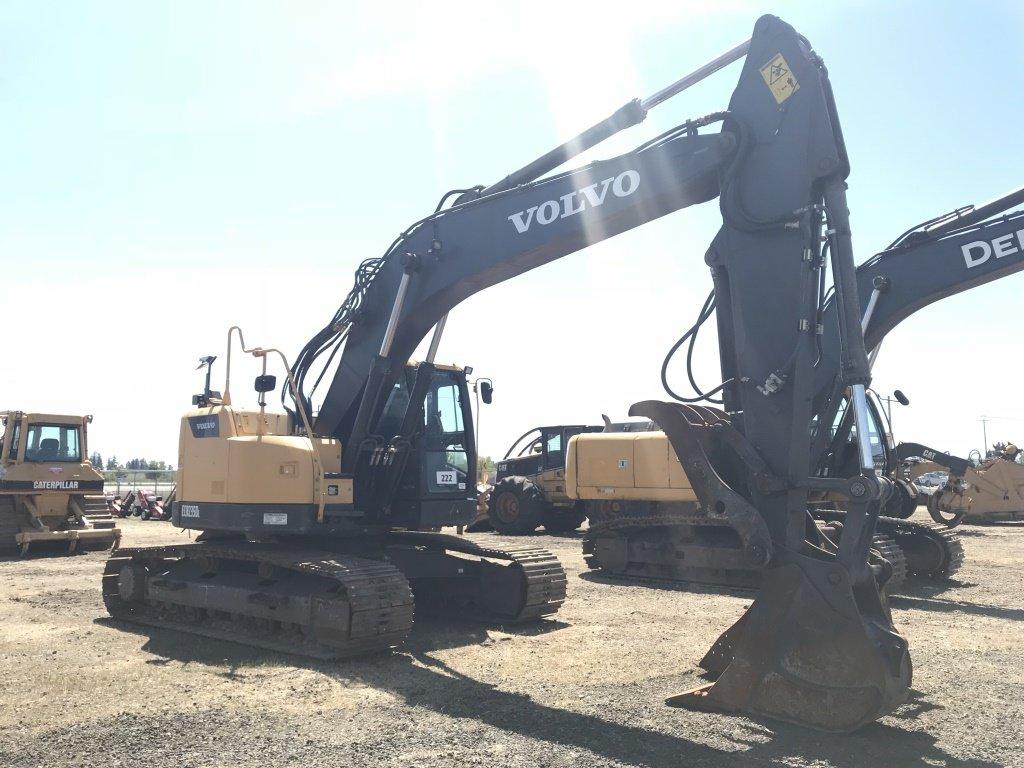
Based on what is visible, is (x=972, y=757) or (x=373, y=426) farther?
(x=373, y=426)

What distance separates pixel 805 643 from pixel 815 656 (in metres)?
0.09

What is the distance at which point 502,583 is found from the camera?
9.69 m

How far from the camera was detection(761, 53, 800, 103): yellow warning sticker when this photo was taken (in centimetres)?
668

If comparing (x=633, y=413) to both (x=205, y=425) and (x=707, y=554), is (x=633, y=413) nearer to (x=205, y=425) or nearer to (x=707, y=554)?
(x=205, y=425)

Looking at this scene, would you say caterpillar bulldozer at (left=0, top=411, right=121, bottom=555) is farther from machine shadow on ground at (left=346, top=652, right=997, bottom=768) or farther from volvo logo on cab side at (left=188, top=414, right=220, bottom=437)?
machine shadow on ground at (left=346, top=652, right=997, bottom=768)

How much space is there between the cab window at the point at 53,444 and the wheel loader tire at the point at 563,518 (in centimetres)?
1039

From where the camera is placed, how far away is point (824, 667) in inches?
218

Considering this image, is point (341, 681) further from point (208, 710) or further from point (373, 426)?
point (373, 426)

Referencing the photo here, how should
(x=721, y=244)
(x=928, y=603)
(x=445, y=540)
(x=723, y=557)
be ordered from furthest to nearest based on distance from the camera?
1. (x=723, y=557)
2. (x=928, y=603)
3. (x=445, y=540)
4. (x=721, y=244)

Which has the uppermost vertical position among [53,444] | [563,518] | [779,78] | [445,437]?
[779,78]

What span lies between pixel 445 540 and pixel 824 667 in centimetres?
517

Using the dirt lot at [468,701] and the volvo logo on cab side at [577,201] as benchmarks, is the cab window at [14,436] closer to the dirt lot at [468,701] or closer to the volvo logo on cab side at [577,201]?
the dirt lot at [468,701]

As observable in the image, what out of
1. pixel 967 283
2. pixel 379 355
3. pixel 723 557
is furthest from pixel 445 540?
pixel 967 283

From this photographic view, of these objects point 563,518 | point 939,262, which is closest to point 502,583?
point 939,262
